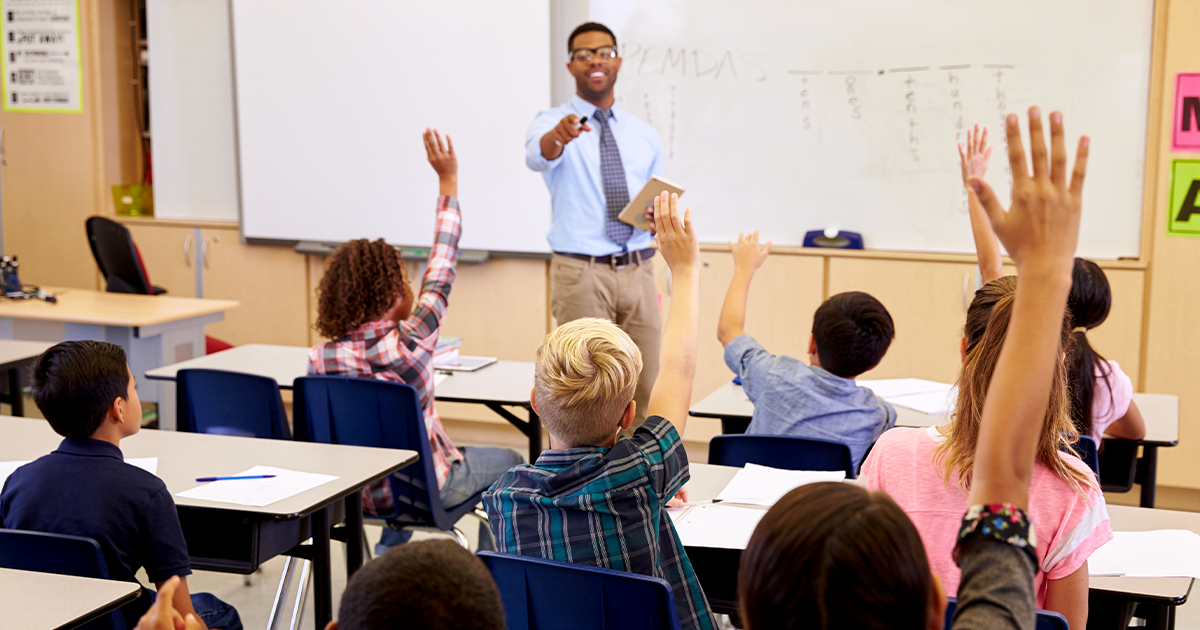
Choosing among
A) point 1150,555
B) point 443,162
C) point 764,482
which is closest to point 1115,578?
point 1150,555

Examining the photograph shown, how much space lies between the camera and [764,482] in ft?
6.72

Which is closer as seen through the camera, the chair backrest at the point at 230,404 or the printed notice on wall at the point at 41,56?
the chair backrest at the point at 230,404

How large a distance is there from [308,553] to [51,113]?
4690 millimetres

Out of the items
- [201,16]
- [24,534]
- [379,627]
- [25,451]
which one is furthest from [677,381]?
[201,16]

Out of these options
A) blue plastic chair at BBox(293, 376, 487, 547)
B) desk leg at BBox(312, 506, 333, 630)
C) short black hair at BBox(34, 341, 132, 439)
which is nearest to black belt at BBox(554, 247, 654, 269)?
blue plastic chair at BBox(293, 376, 487, 547)

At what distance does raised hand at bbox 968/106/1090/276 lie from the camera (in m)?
0.75

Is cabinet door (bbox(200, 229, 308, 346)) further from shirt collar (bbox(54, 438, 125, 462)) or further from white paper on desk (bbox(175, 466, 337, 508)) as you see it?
shirt collar (bbox(54, 438, 125, 462))

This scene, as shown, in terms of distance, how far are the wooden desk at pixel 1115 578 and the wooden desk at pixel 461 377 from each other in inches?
36.9

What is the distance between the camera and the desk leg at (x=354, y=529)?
2346 mm

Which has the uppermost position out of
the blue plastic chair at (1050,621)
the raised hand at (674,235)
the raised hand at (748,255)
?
the raised hand at (674,235)

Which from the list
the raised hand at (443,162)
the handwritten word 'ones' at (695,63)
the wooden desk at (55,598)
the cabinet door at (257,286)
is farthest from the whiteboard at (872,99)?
the wooden desk at (55,598)

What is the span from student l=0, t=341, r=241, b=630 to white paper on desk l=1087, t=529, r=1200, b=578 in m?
1.56

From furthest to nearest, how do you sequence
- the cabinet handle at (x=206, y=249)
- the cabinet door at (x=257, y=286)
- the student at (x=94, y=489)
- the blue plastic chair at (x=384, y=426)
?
the cabinet handle at (x=206, y=249) → the cabinet door at (x=257, y=286) → the blue plastic chair at (x=384, y=426) → the student at (x=94, y=489)

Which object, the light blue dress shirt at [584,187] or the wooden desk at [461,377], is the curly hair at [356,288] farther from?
the light blue dress shirt at [584,187]
